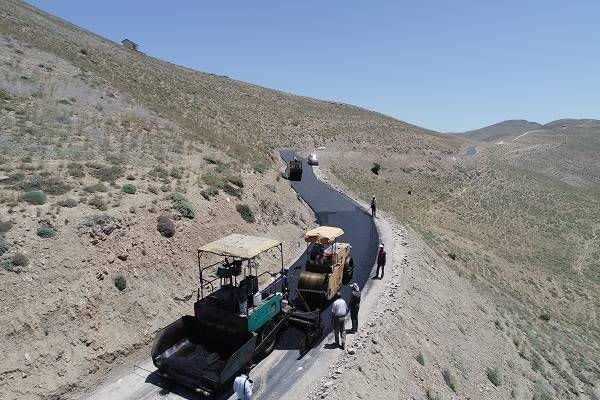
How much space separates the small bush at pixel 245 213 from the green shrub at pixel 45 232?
1014cm

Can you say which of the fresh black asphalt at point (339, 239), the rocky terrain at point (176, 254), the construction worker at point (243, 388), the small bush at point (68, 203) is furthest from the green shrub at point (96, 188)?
the construction worker at point (243, 388)

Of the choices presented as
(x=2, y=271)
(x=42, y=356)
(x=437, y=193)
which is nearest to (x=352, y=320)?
(x=42, y=356)

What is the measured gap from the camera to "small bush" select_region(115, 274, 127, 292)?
15945 mm

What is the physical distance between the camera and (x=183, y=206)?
69.7 feet

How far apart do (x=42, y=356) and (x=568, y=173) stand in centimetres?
10442

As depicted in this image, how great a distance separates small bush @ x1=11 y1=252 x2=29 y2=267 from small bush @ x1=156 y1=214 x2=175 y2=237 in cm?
546

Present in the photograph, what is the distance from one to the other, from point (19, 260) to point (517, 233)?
44750 millimetres

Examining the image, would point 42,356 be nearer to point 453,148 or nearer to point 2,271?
point 2,271

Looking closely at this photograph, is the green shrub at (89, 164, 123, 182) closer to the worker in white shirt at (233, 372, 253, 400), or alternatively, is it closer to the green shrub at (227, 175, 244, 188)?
the green shrub at (227, 175, 244, 188)

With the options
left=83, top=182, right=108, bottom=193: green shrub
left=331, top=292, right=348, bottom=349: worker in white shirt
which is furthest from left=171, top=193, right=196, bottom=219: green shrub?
left=331, top=292, right=348, bottom=349: worker in white shirt

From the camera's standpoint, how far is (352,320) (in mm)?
15078

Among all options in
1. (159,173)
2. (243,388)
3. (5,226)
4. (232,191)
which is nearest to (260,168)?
(232,191)

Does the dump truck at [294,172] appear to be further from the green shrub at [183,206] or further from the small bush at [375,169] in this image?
the small bush at [375,169]

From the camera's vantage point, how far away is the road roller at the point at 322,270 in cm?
1625
